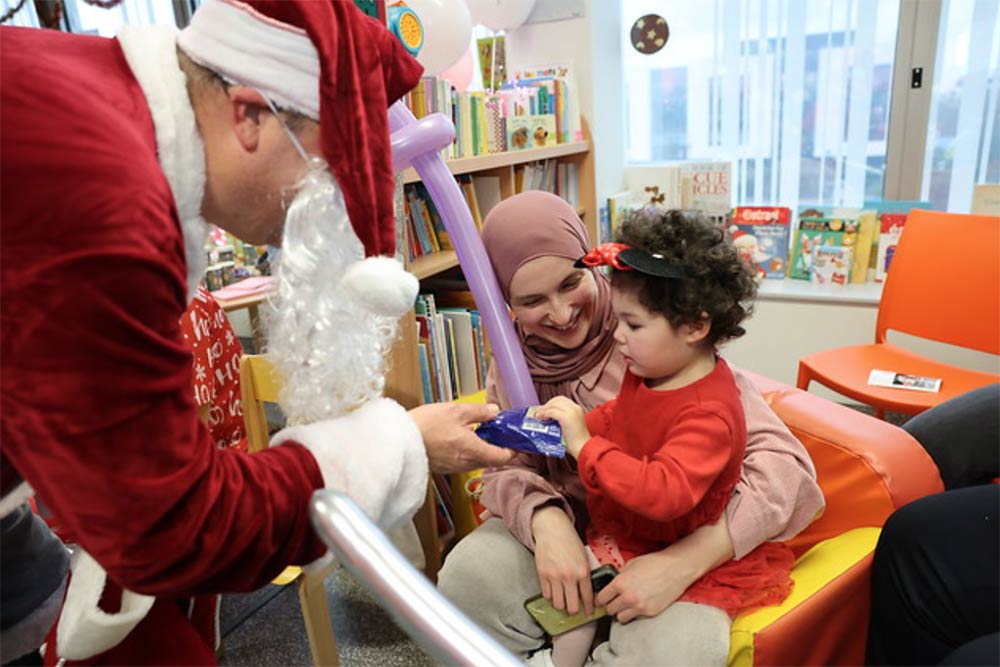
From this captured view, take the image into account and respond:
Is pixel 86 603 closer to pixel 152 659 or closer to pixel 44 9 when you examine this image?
pixel 152 659

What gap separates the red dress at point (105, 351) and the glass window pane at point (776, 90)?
125 inches

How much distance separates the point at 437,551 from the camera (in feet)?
6.44

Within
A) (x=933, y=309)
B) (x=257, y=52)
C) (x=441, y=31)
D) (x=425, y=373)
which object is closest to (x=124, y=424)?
(x=257, y=52)

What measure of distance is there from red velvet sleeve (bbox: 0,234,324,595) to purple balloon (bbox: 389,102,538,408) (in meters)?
0.82

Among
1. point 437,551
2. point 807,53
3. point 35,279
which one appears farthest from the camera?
point 807,53

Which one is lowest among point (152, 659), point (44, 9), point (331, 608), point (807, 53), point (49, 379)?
point (331, 608)

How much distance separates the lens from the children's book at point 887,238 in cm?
302

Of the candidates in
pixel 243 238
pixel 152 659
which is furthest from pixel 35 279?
pixel 152 659

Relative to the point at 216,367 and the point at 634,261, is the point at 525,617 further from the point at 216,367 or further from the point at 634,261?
the point at 216,367

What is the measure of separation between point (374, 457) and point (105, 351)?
30 cm

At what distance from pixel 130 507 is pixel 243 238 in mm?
378

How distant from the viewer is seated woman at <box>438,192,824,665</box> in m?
1.15

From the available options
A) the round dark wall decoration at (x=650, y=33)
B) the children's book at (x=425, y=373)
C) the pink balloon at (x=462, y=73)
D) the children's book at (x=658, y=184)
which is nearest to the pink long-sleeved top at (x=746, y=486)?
the children's book at (x=425, y=373)

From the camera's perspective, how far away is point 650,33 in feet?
11.0
